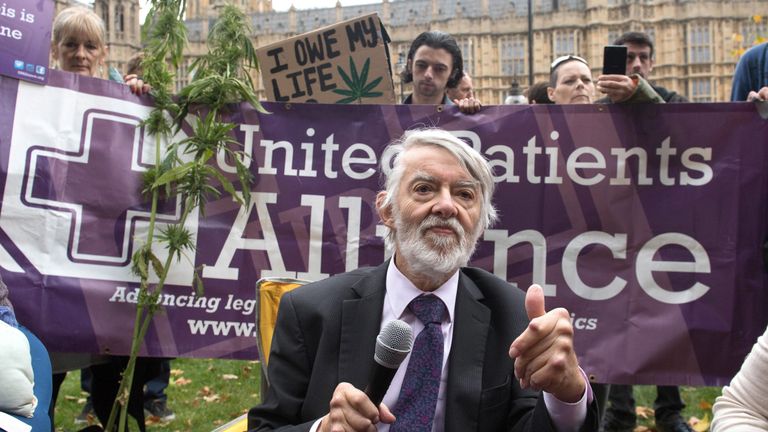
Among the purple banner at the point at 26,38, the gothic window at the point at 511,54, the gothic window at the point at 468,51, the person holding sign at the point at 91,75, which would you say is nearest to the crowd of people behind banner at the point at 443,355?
the person holding sign at the point at 91,75

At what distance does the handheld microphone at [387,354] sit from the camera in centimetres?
Answer: 180

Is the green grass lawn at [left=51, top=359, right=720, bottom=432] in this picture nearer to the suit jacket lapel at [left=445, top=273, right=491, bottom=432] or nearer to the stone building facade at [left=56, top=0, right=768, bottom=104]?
the suit jacket lapel at [left=445, top=273, right=491, bottom=432]

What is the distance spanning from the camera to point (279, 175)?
4.32 m

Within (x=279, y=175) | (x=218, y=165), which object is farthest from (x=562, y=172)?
(x=218, y=165)

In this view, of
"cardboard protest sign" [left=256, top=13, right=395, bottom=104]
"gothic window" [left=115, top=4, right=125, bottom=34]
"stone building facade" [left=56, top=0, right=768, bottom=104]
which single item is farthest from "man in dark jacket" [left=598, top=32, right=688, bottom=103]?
"gothic window" [left=115, top=4, right=125, bottom=34]

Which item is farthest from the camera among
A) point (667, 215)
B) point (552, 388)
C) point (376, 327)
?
point (667, 215)

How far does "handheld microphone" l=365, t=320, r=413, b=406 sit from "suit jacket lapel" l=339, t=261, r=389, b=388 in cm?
49

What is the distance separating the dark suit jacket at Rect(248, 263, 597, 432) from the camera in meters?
2.32

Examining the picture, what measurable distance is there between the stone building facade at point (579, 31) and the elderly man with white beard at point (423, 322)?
2044 inches

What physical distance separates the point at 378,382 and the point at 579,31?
6054 centimetres

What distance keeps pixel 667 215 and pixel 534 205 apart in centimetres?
75

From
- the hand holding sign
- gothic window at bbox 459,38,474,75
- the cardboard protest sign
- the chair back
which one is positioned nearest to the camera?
the hand holding sign

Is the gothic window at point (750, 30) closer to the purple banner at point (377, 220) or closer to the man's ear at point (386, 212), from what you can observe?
the purple banner at point (377, 220)

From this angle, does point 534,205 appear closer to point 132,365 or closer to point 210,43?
point 210,43
